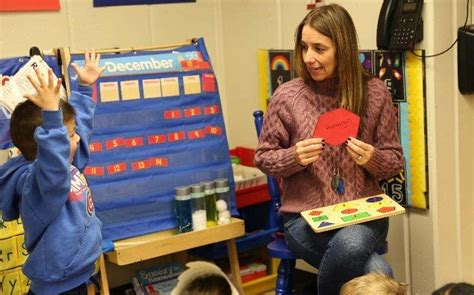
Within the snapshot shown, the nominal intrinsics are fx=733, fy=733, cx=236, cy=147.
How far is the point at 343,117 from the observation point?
2.53 m

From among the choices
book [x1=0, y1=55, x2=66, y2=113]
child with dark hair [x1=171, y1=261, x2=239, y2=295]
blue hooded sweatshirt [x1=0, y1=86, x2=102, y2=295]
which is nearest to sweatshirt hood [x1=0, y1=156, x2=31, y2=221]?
blue hooded sweatshirt [x1=0, y1=86, x2=102, y2=295]

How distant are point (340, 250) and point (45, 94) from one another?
1102 mm

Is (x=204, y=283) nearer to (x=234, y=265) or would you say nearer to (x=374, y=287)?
(x=374, y=287)

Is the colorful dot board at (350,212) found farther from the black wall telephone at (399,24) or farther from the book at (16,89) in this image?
the book at (16,89)

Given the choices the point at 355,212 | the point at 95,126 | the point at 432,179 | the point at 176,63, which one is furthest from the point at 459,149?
the point at 95,126

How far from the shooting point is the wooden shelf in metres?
2.81

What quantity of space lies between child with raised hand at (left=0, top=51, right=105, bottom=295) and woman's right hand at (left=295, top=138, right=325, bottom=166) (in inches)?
28.9

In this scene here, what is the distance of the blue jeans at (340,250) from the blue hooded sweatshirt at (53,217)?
0.75 meters

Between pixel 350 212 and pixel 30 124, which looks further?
pixel 350 212

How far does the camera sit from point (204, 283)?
1480 mm

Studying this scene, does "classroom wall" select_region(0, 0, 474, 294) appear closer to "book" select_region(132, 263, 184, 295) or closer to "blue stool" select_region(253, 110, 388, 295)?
"blue stool" select_region(253, 110, 388, 295)

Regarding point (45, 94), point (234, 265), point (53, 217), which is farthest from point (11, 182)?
point (234, 265)

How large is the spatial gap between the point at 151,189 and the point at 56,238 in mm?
863

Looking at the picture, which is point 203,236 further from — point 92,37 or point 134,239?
point 92,37
